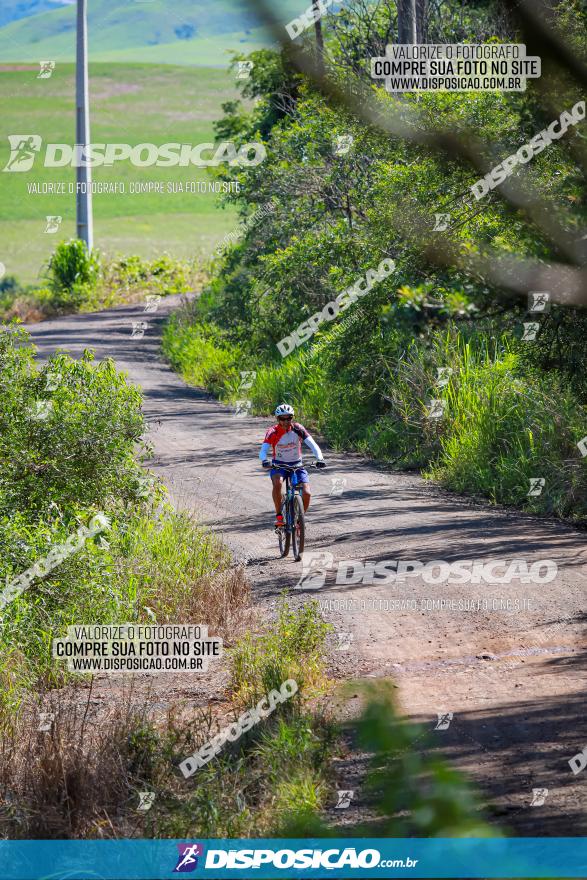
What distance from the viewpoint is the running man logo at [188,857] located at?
5.44 metres

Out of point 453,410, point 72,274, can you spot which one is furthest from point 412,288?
point 72,274

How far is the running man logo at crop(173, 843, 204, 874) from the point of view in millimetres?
5441

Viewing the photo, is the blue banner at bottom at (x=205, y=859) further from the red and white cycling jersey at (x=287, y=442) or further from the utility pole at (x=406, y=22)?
the utility pole at (x=406, y=22)

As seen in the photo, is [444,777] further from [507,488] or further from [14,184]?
[14,184]

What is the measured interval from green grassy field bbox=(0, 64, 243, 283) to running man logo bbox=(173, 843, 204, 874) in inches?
2561

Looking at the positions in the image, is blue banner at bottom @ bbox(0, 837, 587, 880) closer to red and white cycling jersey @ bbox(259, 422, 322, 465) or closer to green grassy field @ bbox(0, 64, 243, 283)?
red and white cycling jersey @ bbox(259, 422, 322, 465)

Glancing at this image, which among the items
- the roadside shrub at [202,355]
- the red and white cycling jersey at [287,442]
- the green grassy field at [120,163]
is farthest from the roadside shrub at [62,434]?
the green grassy field at [120,163]

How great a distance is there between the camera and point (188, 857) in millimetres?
5621

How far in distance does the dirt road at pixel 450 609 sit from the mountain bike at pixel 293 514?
0.27 metres

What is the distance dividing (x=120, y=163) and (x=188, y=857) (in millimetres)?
103811

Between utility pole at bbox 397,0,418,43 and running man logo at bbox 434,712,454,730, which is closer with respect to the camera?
running man logo at bbox 434,712,454,730

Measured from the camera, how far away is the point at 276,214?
24.5 metres

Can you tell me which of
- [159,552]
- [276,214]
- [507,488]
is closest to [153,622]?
[159,552]

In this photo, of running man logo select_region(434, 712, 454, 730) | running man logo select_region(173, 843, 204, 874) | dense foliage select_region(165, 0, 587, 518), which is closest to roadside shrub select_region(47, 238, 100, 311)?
dense foliage select_region(165, 0, 587, 518)
